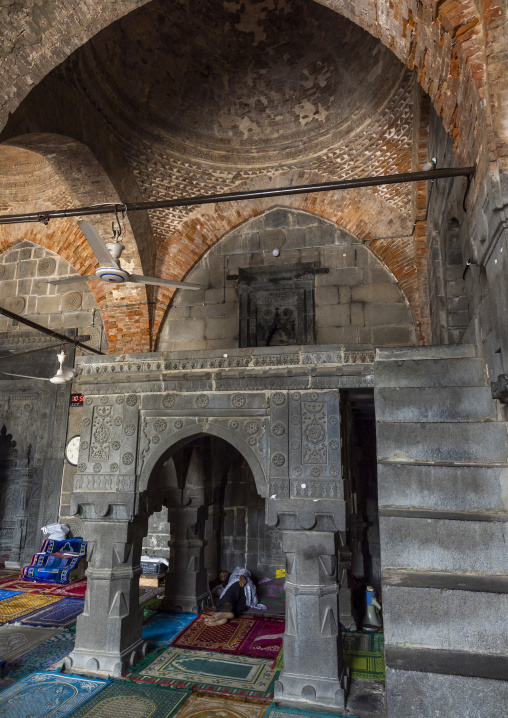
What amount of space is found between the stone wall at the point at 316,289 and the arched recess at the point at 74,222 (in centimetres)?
64

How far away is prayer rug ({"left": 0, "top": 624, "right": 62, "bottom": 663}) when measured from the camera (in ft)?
15.9

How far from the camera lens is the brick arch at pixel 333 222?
7.08 meters

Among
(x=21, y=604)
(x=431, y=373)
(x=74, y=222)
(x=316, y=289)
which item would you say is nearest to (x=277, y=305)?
(x=316, y=289)

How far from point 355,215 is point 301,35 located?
250 cm

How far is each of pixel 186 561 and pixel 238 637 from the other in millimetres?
1173

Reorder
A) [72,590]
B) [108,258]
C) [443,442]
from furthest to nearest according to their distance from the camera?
[72,590] < [108,258] < [443,442]

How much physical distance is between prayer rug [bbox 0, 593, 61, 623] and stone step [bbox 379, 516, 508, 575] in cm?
521

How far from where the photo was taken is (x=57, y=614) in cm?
612

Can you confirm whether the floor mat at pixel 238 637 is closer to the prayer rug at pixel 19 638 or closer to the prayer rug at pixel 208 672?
the prayer rug at pixel 208 672

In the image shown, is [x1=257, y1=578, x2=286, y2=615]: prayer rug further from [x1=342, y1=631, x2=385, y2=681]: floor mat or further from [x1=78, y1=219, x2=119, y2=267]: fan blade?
[x1=78, y1=219, x2=119, y2=267]: fan blade

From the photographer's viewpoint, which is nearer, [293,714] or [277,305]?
[293,714]

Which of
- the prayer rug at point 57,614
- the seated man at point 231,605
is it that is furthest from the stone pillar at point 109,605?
the prayer rug at point 57,614

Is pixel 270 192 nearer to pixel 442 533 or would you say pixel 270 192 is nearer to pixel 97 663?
pixel 442 533

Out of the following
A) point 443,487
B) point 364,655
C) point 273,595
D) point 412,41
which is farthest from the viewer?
point 273,595
